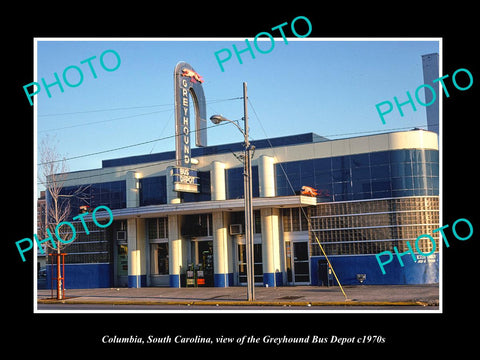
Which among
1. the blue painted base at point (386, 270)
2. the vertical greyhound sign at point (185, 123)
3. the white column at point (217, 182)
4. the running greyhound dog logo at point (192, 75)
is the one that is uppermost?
the running greyhound dog logo at point (192, 75)

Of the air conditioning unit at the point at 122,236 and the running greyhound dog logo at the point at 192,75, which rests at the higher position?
the running greyhound dog logo at the point at 192,75

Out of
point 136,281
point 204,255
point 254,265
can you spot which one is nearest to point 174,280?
point 204,255

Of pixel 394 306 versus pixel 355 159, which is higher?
pixel 355 159

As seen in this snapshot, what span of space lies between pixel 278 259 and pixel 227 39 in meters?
20.1

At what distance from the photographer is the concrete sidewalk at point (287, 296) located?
22.6 meters

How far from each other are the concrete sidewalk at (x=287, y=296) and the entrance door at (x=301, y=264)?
139 centimetres

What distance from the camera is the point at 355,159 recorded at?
31047 millimetres

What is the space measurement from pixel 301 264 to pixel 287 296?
6.65 m

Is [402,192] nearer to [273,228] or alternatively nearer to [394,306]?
[273,228]

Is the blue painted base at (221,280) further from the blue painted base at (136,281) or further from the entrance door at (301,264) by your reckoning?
the blue painted base at (136,281)

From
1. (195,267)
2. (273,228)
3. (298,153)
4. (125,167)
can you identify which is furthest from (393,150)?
(125,167)

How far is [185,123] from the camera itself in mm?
32969

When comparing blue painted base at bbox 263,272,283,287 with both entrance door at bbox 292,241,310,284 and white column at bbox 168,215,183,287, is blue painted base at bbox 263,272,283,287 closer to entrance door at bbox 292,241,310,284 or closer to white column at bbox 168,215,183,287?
entrance door at bbox 292,241,310,284

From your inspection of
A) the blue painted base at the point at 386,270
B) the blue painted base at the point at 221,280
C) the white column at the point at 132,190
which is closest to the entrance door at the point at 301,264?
the blue painted base at the point at 386,270
